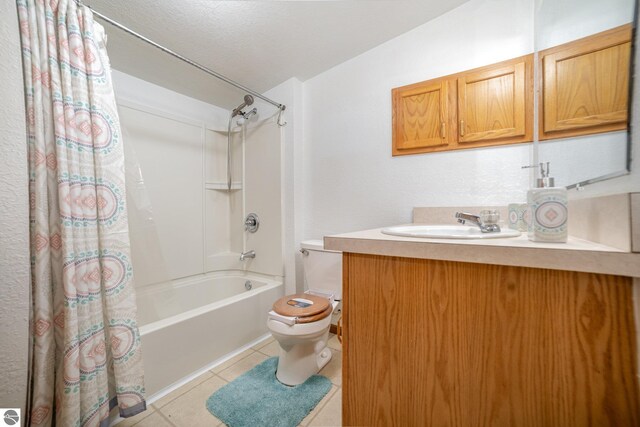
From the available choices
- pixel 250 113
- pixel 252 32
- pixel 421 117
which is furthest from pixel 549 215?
pixel 250 113

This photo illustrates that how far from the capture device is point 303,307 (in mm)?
1256

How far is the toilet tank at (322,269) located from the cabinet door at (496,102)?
1090 mm

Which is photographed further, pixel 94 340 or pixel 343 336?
pixel 94 340

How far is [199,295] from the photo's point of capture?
203cm

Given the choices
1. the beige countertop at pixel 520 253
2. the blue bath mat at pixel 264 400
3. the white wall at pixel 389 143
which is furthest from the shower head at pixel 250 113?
the blue bath mat at pixel 264 400

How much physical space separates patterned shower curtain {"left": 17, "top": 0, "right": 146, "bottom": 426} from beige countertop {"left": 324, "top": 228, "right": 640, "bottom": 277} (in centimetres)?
102

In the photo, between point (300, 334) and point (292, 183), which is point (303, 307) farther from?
point (292, 183)

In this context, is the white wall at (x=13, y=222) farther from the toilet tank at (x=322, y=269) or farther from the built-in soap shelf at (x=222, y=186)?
the built-in soap shelf at (x=222, y=186)

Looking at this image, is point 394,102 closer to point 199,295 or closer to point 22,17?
point 22,17

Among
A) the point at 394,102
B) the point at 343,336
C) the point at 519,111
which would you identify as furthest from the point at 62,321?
the point at 519,111

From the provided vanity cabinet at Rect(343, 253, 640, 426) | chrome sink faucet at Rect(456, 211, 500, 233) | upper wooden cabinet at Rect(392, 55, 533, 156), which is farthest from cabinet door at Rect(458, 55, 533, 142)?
vanity cabinet at Rect(343, 253, 640, 426)

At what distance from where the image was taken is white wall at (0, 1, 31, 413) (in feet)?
2.24

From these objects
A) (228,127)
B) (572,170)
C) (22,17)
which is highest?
(228,127)

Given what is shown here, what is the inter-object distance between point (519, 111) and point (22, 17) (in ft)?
6.91
